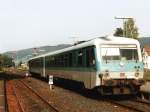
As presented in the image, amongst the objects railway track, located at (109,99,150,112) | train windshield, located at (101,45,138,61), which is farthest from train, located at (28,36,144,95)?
railway track, located at (109,99,150,112)

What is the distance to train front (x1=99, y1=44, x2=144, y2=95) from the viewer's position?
744 inches

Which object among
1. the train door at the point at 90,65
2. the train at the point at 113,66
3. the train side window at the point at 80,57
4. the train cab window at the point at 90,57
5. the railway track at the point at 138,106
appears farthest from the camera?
the train side window at the point at 80,57

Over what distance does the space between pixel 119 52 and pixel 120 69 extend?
0.90 m

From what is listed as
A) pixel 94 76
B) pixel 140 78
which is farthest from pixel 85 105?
pixel 140 78

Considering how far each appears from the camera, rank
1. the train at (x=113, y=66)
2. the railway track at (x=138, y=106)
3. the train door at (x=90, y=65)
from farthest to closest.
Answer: the train door at (x=90, y=65) → the train at (x=113, y=66) → the railway track at (x=138, y=106)

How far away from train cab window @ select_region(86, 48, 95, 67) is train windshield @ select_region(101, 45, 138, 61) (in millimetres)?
560

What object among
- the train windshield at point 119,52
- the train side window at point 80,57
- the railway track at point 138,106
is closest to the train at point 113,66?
the train windshield at point 119,52

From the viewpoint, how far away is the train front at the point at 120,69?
18906 mm

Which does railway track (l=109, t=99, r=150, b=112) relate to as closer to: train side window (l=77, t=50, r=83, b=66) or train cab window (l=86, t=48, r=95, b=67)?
train cab window (l=86, t=48, r=95, b=67)

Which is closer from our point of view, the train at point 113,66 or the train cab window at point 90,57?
the train at point 113,66

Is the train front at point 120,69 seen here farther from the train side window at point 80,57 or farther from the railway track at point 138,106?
the train side window at point 80,57

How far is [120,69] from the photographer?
19.1m

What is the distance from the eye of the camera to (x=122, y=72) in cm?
1912

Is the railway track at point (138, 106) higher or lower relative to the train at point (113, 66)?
lower
